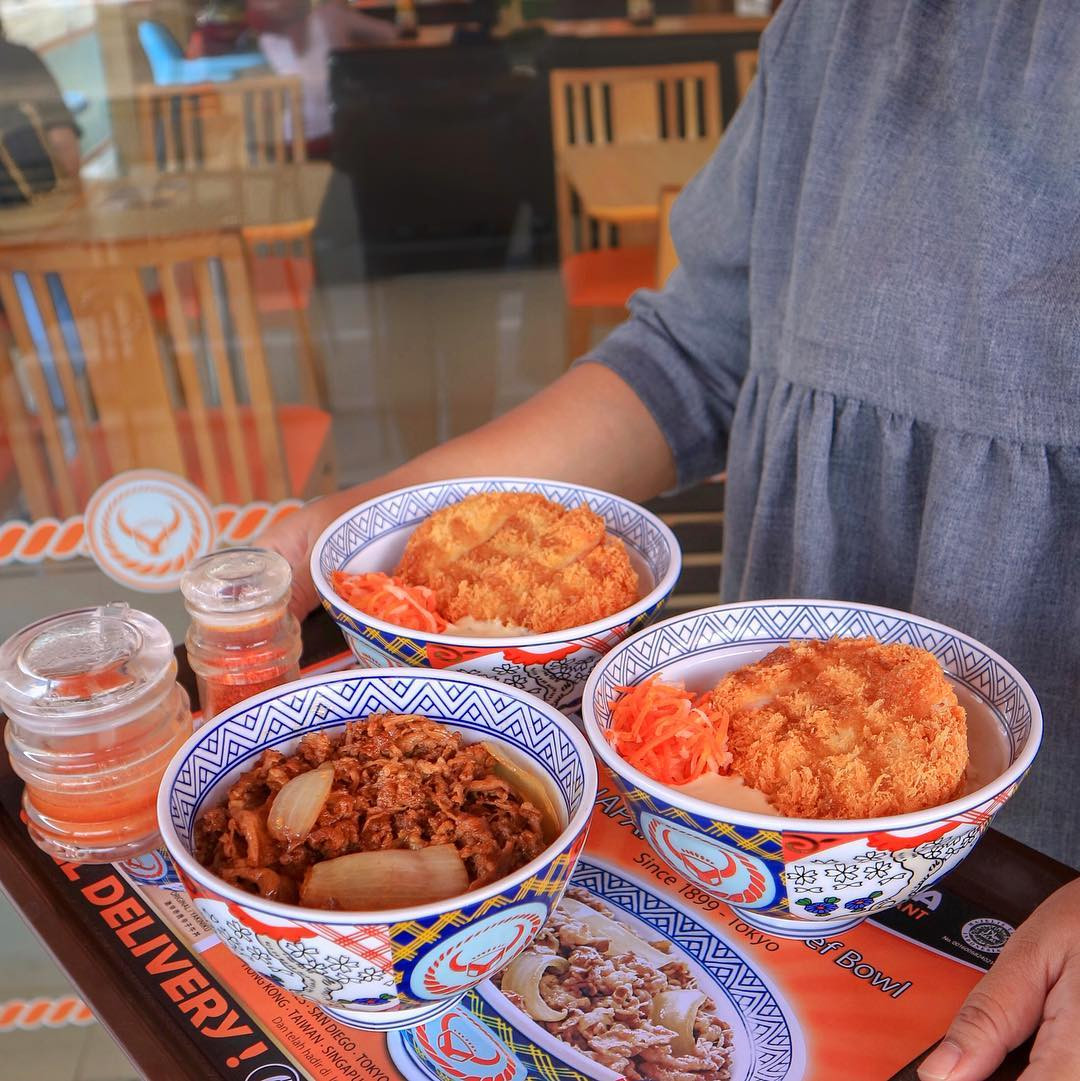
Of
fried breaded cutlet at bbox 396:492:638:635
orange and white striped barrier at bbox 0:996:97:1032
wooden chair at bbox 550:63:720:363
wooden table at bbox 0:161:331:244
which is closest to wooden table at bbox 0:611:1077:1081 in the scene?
fried breaded cutlet at bbox 396:492:638:635

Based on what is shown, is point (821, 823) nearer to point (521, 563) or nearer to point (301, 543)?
point (521, 563)

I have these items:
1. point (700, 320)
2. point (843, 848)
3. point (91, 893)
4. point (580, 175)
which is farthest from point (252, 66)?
point (843, 848)

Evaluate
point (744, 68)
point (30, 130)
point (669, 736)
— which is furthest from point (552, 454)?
point (744, 68)

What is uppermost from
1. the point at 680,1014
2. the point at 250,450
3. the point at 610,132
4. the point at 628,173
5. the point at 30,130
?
the point at 30,130

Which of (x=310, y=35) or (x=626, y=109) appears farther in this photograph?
(x=626, y=109)

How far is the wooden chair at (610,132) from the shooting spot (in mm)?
3045

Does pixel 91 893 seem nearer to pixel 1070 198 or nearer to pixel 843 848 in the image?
pixel 843 848

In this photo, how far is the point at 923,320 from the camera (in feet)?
3.28

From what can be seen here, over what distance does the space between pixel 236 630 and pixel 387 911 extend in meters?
0.37

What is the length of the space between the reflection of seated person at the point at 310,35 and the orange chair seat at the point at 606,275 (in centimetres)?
79

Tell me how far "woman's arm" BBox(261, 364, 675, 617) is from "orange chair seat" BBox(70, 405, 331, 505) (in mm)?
1606

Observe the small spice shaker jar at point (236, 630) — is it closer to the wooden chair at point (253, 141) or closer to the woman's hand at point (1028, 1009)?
the woman's hand at point (1028, 1009)

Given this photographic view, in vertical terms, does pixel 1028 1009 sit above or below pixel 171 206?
below

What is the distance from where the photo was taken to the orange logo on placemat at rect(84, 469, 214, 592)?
257 cm
